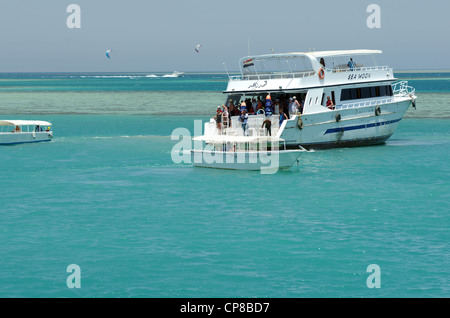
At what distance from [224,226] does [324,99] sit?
18.3 metres

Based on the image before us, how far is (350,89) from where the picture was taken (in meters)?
40.3

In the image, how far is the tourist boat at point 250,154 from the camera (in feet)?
105

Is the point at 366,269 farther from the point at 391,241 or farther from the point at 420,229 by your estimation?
the point at 420,229

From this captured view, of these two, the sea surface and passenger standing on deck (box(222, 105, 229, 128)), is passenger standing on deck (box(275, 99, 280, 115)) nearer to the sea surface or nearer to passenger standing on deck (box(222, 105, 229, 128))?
the sea surface

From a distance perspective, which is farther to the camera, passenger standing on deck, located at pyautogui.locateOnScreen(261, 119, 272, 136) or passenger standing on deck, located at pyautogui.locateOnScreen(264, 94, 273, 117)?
passenger standing on deck, located at pyautogui.locateOnScreen(264, 94, 273, 117)

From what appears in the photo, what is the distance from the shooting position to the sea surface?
1672cm

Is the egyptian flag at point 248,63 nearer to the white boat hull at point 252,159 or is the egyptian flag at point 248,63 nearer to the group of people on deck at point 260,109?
the group of people on deck at point 260,109

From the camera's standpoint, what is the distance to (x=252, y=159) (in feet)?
107

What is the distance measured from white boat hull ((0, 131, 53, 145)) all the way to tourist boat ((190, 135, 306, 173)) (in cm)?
1823

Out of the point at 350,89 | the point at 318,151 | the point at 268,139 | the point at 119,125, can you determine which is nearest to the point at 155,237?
the point at 268,139

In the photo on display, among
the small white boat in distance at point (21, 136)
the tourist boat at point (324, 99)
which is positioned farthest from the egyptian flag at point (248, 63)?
the small white boat in distance at point (21, 136)

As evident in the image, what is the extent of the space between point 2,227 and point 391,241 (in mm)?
12641

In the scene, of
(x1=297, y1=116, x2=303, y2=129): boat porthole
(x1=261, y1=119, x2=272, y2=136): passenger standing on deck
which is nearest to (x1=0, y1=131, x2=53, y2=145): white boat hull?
(x1=261, y1=119, x2=272, y2=136): passenger standing on deck

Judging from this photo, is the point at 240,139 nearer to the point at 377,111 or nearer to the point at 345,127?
the point at 345,127
